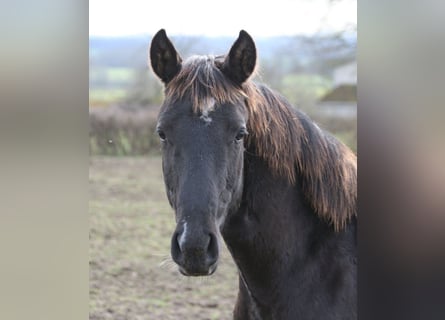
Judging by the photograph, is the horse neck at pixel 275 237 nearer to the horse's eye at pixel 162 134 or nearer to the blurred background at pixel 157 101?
the horse's eye at pixel 162 134

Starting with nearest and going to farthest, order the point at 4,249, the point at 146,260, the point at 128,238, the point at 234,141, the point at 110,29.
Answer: the point at 4,249, the point at 234,141, the point at 110,29, the point at 146,260, the point at 128,238

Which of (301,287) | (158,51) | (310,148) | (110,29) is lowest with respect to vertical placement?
(301,287)

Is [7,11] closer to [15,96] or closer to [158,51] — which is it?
[15,96]

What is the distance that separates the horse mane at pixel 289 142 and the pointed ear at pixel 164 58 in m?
0.04

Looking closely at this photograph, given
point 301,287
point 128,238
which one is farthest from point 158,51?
point 128,238

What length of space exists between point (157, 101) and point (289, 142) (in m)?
3.35

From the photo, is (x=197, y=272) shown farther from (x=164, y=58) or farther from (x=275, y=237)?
(x=164, y=58)

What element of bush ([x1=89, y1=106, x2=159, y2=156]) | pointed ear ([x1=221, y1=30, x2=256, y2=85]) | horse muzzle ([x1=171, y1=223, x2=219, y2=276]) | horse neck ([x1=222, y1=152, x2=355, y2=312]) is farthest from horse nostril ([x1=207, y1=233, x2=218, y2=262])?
bush ([x1=89, y1=106, x2=159, y2=156])

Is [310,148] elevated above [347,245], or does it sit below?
above

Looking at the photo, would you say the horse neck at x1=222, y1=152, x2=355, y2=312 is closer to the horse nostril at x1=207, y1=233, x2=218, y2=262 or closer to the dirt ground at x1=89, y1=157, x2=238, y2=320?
the horse nostril at x1=207, y1=233, x2=218, y2=262

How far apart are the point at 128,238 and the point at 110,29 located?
292 centimetres

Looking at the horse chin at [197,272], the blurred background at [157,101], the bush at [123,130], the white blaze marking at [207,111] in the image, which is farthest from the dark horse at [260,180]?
the bush at [123,130]

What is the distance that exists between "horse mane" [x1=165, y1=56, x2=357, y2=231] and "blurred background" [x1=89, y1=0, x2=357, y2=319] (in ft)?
2.89

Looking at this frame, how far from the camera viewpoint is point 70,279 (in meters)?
1.42
